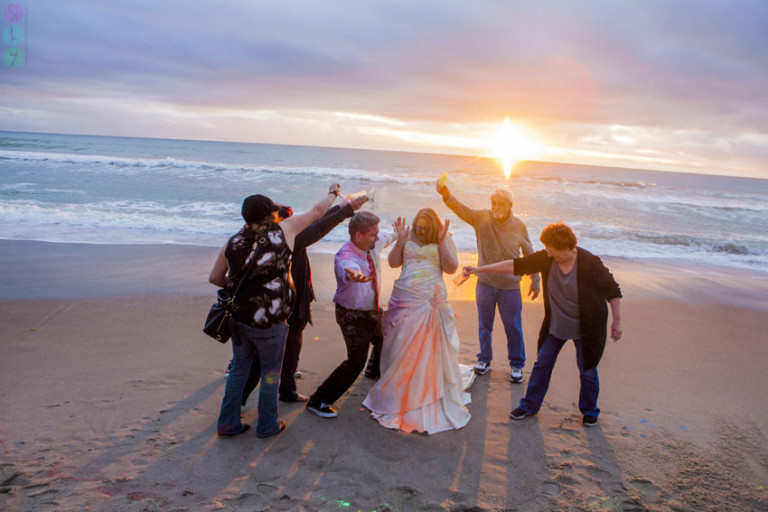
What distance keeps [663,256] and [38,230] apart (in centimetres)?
1589

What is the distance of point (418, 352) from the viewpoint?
351 centimetres

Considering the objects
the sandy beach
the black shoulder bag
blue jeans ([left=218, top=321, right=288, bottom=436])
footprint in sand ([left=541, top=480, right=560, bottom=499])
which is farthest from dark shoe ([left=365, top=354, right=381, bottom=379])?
footprint in sand ([left=541, top=480, right=560, bottom=499])

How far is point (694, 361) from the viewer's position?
5.20 metres

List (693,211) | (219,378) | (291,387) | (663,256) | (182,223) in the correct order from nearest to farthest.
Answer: (291,387) < (219,378) < (663,256) < (182,223) < (693,211)

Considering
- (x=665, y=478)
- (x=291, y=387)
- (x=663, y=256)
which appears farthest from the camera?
(x=663, y=256)

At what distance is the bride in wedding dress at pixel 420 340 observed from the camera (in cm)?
351

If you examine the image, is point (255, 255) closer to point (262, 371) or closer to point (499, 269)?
point (262, 371)

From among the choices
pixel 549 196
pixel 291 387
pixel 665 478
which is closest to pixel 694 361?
pixel 665 478

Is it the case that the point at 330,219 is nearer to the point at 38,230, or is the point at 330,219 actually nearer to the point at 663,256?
the point at 38,230

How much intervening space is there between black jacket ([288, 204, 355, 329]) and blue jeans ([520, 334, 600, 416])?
1.93m

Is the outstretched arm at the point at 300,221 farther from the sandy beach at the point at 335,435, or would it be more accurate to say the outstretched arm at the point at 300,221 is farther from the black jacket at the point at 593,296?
the black jacket at the point at 593,296

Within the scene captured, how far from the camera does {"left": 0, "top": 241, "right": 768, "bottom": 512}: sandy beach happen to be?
9.11 feet

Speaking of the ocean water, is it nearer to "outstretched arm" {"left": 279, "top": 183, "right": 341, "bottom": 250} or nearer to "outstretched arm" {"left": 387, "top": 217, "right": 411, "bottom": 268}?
"outstretched arm" {"left": 387, "top": 217, "right": 411, "bottom": 268}

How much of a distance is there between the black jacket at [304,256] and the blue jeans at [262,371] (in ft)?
1.40
